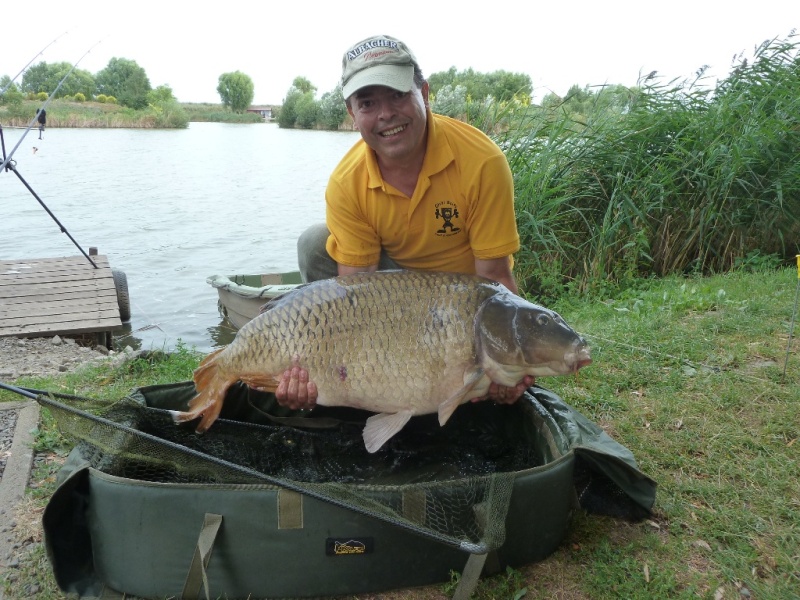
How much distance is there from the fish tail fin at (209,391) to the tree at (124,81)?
154ft

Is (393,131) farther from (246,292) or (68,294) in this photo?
(68,294)

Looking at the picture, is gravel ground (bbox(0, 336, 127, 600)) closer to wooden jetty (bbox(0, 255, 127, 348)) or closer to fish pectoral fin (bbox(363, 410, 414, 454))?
wooden jetty (bbox(0, 255, 127, 348))

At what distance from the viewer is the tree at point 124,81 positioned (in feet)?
150

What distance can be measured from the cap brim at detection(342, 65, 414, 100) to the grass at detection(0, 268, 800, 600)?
114 cm

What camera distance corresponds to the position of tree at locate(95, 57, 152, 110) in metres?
45.8

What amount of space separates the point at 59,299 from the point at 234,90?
64.8 metres

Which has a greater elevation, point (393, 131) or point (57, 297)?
point (393, 131)

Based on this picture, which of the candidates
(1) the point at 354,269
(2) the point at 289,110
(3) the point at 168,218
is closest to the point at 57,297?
(1) the point at 354,269

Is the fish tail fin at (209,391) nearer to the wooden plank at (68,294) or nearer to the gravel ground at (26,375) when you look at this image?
the gravel ground at (26,375)

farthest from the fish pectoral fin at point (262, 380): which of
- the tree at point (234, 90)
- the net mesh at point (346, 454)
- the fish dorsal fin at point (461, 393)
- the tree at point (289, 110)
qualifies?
the tree at point (234, 90)

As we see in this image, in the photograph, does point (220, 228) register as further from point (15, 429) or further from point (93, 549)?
point (93, 549)

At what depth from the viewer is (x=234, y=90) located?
65312 millimetres

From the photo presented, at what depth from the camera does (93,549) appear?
1.45 m

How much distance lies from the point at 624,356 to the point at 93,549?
6.30 feet
